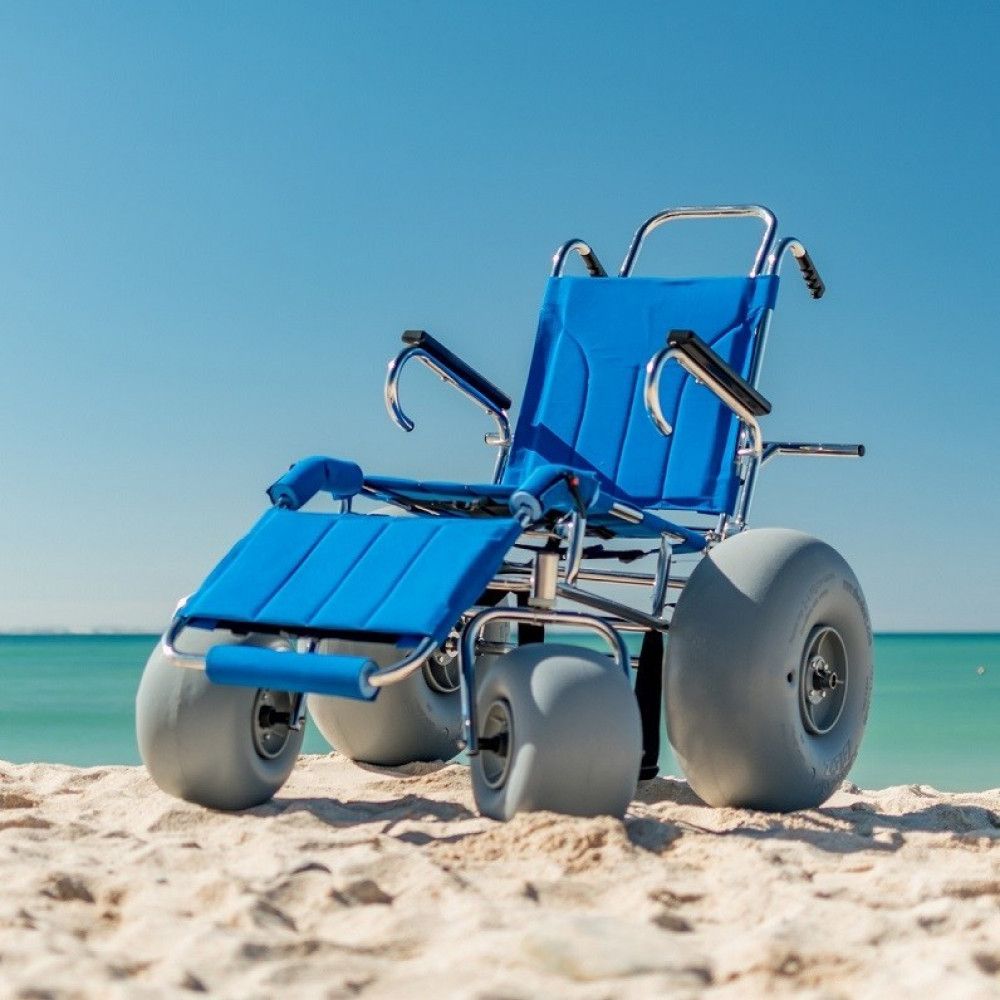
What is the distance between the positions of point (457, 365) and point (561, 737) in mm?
1718

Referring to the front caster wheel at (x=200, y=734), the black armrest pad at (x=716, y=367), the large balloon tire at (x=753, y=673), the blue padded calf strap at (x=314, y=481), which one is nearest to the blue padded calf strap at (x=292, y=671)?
the front caster wheel at (x=200, y=734)

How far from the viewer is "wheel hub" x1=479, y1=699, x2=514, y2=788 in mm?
2748

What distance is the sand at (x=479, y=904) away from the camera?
172cm

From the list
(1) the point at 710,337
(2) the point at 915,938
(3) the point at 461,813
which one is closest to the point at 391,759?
(3) the point at 461,813

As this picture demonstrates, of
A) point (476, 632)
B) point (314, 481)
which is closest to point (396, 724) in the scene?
point (314, 481)

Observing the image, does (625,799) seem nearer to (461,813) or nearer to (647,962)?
(461,813)

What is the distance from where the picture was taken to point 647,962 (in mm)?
1782

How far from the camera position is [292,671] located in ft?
8.56

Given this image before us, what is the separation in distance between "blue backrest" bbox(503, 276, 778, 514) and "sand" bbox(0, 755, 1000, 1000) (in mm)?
1129

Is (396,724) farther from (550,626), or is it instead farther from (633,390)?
(633,390)

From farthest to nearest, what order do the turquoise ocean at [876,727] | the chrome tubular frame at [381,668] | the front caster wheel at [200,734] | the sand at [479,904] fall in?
the turquoise ocean at [876,727] < the front caster wheel at [200,734] < the chrome tubular frame at [381,668] < the sand at [479,904]

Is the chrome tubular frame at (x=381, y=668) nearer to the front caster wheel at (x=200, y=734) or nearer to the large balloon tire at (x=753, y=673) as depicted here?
the front caster wheel at (x=200, y=734)

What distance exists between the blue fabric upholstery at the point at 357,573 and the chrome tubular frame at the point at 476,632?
0.17 m

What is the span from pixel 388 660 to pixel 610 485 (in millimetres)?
865
